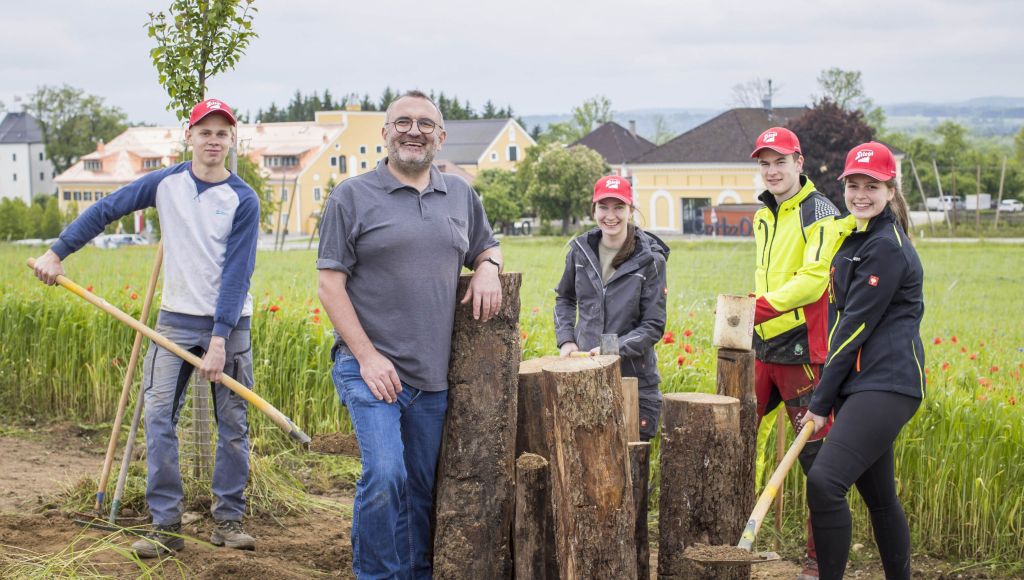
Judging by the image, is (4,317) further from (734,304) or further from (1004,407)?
(1004,407)

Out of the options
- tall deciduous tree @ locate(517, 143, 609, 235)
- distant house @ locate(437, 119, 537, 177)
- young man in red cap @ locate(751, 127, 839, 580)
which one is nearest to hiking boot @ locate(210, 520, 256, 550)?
young man in red cap @ locate(751, 127, 839, 580)

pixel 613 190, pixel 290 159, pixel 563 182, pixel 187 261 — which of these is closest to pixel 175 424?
pixel 187 261

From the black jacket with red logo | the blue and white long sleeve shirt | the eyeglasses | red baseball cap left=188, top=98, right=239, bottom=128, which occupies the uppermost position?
red baseball cap left=188, top=98, right=239, bottom=128

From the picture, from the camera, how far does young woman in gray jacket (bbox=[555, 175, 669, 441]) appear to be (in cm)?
509

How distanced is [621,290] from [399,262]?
4.47 ft

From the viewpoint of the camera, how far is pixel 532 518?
416 centimetres

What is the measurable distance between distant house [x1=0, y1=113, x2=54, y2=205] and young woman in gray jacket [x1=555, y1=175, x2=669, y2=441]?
328 feet

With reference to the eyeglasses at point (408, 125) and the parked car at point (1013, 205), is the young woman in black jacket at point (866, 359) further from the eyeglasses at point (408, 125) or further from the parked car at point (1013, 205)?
the parked car at point (1013, 205)

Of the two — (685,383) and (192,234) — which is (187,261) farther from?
(685,383)

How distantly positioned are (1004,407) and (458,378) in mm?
2947

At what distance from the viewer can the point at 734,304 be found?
4738 millimetres

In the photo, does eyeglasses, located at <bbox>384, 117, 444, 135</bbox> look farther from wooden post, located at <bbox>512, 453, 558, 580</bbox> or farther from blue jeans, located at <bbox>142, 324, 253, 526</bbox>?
blue jeans, located at <bbox>142, 324, 253, 526</bbox>

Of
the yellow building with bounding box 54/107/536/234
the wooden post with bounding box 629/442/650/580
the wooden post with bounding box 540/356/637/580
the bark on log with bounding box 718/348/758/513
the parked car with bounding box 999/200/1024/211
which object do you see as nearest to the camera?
the wooden post with bounding box 540/356/637/580

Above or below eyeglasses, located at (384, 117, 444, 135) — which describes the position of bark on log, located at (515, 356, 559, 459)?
below
